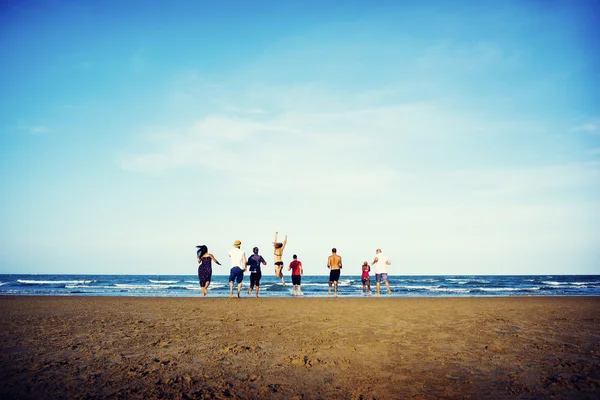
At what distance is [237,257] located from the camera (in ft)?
42.4

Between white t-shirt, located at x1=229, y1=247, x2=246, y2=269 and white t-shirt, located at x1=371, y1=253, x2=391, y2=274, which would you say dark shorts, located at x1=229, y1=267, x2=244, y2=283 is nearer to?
white t-shirt, located at x1=229, y1=247, x2=246, y2=269

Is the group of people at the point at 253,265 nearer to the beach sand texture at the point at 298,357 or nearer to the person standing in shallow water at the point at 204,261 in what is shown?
the person standing in shallow water at the point at 204,261

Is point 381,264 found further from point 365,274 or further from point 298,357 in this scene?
point 298,357

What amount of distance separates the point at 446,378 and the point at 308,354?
1.84m

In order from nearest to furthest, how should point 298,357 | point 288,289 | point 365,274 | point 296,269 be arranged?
point 298,357, point 296,269, point 365,274, point 288,289

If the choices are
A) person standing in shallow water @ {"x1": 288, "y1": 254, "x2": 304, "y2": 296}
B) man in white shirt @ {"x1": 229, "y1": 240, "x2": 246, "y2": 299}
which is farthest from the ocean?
man in white shirt @ {"x1": 229, "y1": 240, "x2": 246, "y2": 299}

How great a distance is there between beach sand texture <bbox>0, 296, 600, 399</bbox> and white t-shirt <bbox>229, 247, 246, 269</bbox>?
474 centimetres

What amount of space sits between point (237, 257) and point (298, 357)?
842 cm

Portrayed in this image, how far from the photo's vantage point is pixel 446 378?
396 cm

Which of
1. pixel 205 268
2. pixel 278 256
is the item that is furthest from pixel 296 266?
pixel 205 268

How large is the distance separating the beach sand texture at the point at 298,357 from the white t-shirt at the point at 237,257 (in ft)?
15.6

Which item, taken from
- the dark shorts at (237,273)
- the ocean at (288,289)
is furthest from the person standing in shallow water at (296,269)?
the dark shorts at (237,273)

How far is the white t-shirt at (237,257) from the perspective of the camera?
12.9 metres

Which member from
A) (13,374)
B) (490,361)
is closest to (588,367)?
(490,361)
